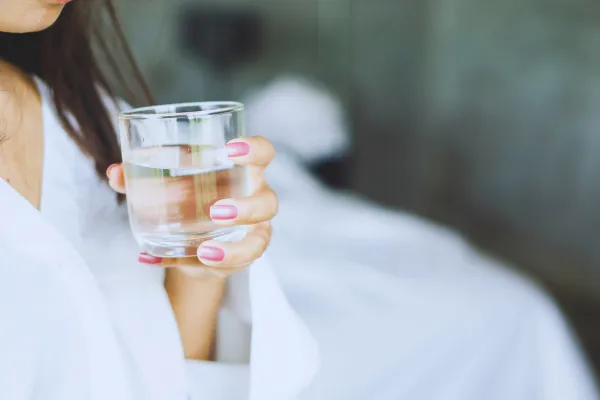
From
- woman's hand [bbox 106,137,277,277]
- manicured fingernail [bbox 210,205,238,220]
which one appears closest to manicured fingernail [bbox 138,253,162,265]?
woman's hand [bbox 106,137,277,277]

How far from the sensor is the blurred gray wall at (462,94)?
3242mm

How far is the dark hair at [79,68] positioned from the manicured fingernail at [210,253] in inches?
12.2

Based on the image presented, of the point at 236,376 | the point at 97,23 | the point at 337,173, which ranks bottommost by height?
the point at 337,173

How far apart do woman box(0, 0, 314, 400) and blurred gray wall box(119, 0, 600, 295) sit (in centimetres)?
216

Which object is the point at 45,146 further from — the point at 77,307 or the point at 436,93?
the point at 436,93

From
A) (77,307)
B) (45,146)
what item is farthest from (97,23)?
(77,307)

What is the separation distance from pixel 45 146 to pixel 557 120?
316cm

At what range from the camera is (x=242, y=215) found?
561 millimetres

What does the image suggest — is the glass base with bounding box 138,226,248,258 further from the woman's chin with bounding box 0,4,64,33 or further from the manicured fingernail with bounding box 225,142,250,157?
the woman's chin with bounding box 0,4,64,33

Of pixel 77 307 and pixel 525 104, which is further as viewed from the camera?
pixel 525 104

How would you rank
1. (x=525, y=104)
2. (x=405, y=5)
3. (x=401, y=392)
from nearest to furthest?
1. (x=401, y=392)
2. (x=525, y=104)
3. (x=405, y=5)

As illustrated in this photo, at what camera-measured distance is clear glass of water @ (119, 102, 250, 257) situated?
54 centimetres

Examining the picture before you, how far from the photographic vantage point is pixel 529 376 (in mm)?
1280

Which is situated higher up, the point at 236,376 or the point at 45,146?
the point at 45,146
